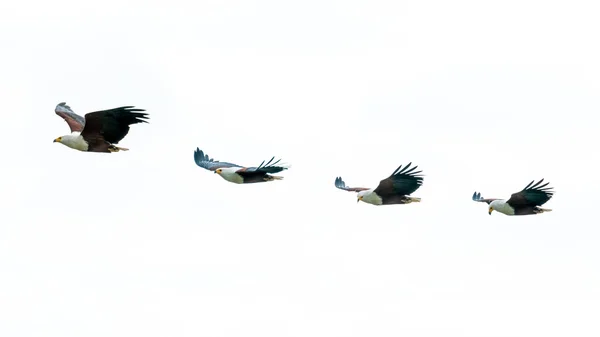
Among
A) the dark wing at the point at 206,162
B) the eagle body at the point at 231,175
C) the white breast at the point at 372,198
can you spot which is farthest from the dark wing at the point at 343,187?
the eagle body at the point at 231,175

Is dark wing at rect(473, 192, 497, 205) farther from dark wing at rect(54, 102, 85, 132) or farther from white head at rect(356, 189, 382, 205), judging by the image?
dark wing at rect(54, 102, 85, 132)

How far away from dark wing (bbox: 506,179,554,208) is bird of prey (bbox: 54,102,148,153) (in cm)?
1229

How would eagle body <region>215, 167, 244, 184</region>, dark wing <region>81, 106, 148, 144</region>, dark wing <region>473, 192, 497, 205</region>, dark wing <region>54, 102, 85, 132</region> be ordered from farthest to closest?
dark wing <region>473, 192, 497, 205</region> → dark wing <region>54, 102, 85, 132</region> → eagle body <region>215, 167, 244, 184</region> → dark wing <region>81, 106, 148, 144</region>

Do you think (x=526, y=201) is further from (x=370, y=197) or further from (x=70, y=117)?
(x=70, y=117)

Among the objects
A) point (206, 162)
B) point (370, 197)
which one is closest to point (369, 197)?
point (370, 197)

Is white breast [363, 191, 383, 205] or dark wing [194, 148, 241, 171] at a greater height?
dark wing [194, 148, 241, 171]

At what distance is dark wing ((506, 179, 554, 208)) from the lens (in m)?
45.5

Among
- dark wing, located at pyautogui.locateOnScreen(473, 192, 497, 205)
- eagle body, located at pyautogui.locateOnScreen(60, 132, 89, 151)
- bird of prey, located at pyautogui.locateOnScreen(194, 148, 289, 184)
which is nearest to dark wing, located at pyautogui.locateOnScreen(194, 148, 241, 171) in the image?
bird of prey, located at pyautogui.locateOnScreen(194, 148, 289, 184)

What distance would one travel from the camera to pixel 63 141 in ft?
144

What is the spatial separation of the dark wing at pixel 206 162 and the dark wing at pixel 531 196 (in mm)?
9276

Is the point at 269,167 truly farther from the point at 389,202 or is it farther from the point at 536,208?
the point at 536,208

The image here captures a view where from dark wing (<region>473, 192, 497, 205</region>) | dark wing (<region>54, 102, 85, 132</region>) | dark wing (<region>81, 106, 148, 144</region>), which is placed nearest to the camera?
dark wing (<region>81, 106, 148, 144</region>)

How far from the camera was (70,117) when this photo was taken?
46688mm

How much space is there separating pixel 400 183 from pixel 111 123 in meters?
9.29
